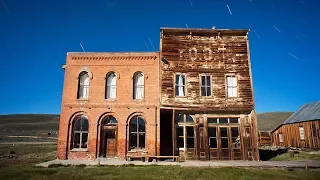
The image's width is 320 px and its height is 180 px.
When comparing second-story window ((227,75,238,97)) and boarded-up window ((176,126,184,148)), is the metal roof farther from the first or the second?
boarded-up window ((176,126,184,148))

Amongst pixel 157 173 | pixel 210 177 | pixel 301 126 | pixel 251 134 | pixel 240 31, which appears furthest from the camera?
pixel 301 126

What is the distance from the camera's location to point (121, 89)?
20375 mm

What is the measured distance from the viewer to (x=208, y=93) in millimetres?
20359

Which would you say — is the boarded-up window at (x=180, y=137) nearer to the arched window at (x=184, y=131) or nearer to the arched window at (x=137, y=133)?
the arched window at (x=184, y=131)

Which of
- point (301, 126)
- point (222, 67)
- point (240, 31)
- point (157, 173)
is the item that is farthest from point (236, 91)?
point (301, 126)

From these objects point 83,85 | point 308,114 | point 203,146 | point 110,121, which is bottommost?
point 203,146

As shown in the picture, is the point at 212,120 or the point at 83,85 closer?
the point at 212,120

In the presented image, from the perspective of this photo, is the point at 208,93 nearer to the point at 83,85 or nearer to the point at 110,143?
the point at 110,143

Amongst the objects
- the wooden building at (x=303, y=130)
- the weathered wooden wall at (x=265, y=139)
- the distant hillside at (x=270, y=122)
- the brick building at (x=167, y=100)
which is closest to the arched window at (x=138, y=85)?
the brick building at (x=167, y=100)

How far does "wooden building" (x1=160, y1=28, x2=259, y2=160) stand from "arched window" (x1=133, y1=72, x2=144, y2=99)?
1683mm

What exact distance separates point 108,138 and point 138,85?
476 cm

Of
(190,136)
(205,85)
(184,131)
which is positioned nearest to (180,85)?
(205,85)

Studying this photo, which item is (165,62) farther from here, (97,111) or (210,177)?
(210,177)

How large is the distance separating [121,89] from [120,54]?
2853 mm
